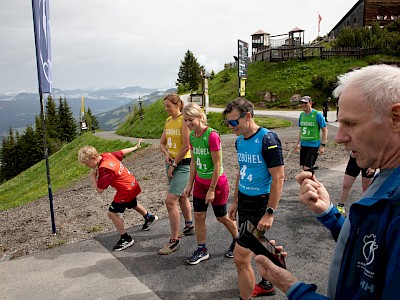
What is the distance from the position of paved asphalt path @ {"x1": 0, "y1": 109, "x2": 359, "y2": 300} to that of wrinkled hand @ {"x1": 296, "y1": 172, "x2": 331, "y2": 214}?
2516 millimetres

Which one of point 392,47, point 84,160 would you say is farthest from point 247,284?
point 392,47

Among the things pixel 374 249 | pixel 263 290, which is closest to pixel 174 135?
pixel 263 290

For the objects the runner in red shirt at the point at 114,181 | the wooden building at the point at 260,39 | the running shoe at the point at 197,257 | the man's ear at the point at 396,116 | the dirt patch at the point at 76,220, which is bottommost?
the dirt patch at the point at 76,220

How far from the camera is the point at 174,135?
17.3 ft

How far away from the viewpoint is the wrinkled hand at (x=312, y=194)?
1.71m

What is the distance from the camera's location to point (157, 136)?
26.5 metres

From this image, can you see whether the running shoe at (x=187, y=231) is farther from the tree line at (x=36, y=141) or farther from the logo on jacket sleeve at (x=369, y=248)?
the tree line at (x=36, y=141)

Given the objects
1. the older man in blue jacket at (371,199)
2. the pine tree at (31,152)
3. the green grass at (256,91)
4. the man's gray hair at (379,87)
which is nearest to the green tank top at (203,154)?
the older man in blue jacket at (371,199)

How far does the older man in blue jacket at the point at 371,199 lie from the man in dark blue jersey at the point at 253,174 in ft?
→ 6.28

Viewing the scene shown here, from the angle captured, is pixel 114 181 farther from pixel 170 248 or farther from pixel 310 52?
pixel 310 52

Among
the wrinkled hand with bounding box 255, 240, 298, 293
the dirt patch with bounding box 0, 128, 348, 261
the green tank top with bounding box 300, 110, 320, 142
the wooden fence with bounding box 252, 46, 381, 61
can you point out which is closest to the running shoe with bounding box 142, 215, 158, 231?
the dirt patch with bounding box 0, 128, 348, 261

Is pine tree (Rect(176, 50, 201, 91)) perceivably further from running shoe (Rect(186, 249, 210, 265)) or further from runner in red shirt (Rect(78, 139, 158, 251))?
running shoe (Rect(186, 249, 210, 265))

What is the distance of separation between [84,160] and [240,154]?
105 inches

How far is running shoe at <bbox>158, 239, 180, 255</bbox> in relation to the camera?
4.90 m
